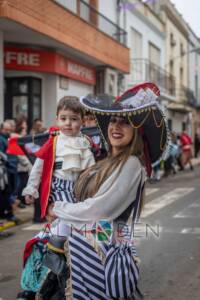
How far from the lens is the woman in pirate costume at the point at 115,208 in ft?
9.19

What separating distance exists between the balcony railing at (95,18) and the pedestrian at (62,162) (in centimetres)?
1219

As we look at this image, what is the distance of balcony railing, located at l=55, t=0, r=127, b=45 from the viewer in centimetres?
1724

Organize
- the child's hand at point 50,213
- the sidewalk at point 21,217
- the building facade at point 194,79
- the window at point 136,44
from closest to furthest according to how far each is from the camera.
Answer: the child's hand at point 50,213 → the sidewalk at point 21,217 → the window at point 136,44 → the building facade at point 194,79

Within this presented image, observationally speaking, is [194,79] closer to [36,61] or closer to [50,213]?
[36,61]

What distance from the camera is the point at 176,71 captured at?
119 feet

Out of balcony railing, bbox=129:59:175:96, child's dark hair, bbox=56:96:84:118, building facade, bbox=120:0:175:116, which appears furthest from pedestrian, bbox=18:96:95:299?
balcony railing, bbox=129:59:175:96

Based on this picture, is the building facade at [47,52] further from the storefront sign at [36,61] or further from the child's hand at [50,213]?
the child's hand at [50,213]

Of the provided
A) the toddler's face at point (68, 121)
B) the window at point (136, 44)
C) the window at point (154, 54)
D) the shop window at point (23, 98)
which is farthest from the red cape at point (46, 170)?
the window at point (154, 54)

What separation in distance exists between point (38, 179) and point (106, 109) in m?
1.22

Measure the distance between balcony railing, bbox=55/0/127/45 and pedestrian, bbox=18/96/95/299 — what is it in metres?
12.2

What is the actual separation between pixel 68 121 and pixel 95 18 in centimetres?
1597

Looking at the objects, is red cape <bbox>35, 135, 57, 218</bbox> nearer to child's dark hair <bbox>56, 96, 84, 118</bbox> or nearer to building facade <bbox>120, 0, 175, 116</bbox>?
child's dark hair <bbox>56, 96, 84, 118</bbox>

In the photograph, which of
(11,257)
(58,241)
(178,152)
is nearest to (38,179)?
(58,241)

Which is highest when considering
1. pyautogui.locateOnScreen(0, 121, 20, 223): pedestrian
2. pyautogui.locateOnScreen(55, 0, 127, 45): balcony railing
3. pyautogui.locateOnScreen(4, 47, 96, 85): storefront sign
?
pyautogui.locateOnScreen(55, 0, 127, 45): balcony railing
